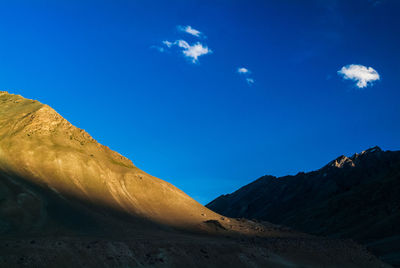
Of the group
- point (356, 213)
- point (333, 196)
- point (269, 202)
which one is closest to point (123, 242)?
point (356, 213)

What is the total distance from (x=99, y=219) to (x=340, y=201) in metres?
91.7

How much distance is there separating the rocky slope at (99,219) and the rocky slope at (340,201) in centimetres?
2811

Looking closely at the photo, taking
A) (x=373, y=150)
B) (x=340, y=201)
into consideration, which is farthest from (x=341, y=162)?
(x=340, y=201)

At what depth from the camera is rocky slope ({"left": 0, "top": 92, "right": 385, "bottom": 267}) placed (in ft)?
105

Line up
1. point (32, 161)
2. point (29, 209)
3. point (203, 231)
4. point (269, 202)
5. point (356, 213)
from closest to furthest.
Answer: point (29, 209) < point (32, 161) < point (203, 231) < point (356, 213) < point (269, 202)

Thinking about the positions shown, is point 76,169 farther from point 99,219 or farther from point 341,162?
point 341,162

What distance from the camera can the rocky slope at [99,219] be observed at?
31.9 meters

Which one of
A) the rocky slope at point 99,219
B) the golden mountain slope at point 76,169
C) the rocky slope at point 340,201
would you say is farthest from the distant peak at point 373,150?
the golden mountain slope at point 76,169

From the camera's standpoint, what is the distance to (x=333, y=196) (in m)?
127

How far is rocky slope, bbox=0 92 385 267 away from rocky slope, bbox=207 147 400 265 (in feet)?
92.2

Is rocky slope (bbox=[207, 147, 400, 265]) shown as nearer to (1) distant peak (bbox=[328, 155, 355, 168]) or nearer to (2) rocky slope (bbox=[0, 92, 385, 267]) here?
(1) distant peak (bbox=[328, 155, 355, 168])

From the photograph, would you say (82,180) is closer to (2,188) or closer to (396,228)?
(2,188)

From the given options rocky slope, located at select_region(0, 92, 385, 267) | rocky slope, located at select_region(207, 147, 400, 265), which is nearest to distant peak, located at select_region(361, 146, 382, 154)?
rocky slope, located at select_region(207, 147, 400, 265)

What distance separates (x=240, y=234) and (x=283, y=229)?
15947mm
